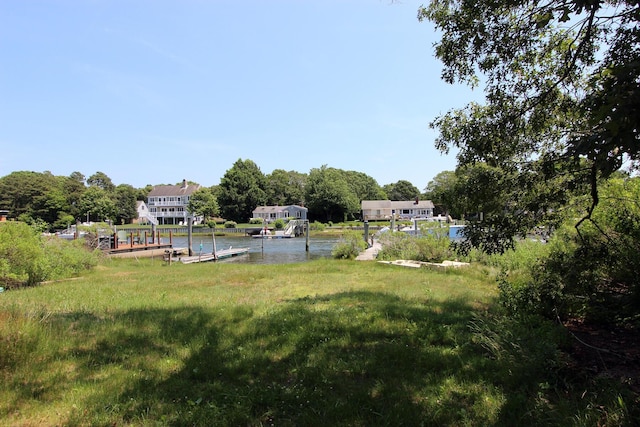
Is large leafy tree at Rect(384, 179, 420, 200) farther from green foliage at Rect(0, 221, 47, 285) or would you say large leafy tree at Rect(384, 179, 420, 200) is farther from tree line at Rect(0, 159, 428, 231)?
green foliage at Rect(0, 221, 47, 285)

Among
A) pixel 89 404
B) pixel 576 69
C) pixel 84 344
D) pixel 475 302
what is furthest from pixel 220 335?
pixel 576 69

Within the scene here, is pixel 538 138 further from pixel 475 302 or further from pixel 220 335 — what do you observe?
pixel 220 335

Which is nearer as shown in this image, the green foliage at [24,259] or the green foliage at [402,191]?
the green foliage at [24,259]

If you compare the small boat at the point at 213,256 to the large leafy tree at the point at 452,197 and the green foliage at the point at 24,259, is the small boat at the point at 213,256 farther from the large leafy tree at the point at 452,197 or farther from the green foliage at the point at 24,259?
the large leafy tree at the point at 452,197

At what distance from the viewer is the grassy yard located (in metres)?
3.25

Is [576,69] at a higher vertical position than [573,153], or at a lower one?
higher

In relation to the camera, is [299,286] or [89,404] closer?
[89,404]

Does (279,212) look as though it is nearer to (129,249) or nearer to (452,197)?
(129,249)

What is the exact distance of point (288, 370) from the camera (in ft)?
13.9

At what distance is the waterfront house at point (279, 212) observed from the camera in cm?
8375

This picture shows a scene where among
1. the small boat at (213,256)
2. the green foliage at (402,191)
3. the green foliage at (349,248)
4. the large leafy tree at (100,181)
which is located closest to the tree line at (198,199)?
the large leafy tree at (100,181)

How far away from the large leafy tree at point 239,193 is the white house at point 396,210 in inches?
1046

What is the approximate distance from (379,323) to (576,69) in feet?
16.0

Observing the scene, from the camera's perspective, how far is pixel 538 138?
234 inches
